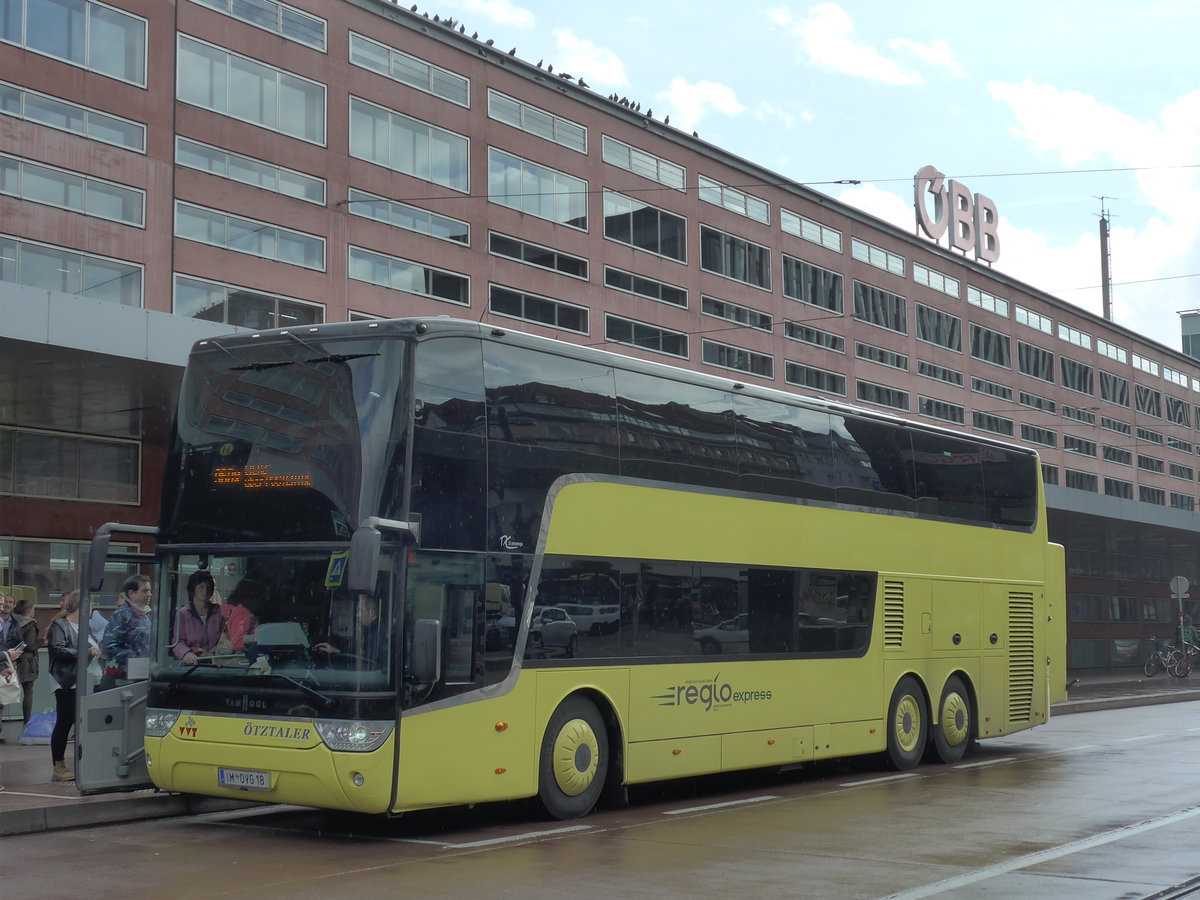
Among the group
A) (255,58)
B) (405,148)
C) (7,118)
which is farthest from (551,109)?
(7,118)

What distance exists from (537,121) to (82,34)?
1489 centimetres

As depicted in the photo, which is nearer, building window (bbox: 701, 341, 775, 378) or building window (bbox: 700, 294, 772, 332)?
building window (bbox: 701, 341, 775, 378)

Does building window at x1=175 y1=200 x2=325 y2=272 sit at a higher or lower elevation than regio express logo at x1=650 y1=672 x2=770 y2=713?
higher

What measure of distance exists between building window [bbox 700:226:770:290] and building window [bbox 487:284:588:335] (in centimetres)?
697

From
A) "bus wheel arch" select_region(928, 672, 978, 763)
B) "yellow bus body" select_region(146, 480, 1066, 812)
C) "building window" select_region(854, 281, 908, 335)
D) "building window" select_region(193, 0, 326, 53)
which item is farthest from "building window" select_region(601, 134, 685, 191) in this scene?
"bus wheel arch" select_region(928, 672, 978, 763)

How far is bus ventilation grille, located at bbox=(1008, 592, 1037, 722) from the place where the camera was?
19.4 m

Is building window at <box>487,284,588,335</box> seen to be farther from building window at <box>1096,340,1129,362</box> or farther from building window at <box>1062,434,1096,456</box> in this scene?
building window at <box>1096,340,1129,362</box>

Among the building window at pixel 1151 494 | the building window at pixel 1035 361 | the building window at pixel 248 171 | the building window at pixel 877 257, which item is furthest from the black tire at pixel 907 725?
the building window at pixel 1151 494

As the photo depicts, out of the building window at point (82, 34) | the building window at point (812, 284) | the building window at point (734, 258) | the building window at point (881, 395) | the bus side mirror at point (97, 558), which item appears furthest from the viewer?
the building window at point (881, 395)

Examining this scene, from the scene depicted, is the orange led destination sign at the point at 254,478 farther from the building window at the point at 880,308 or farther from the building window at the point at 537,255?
the building window at the point at 880,308

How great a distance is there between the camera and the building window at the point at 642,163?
44.6m

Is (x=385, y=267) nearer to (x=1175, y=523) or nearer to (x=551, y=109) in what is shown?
(x=551, y=109)

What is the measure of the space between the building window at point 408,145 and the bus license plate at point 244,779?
26983 mm

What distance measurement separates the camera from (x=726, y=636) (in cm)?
1411
